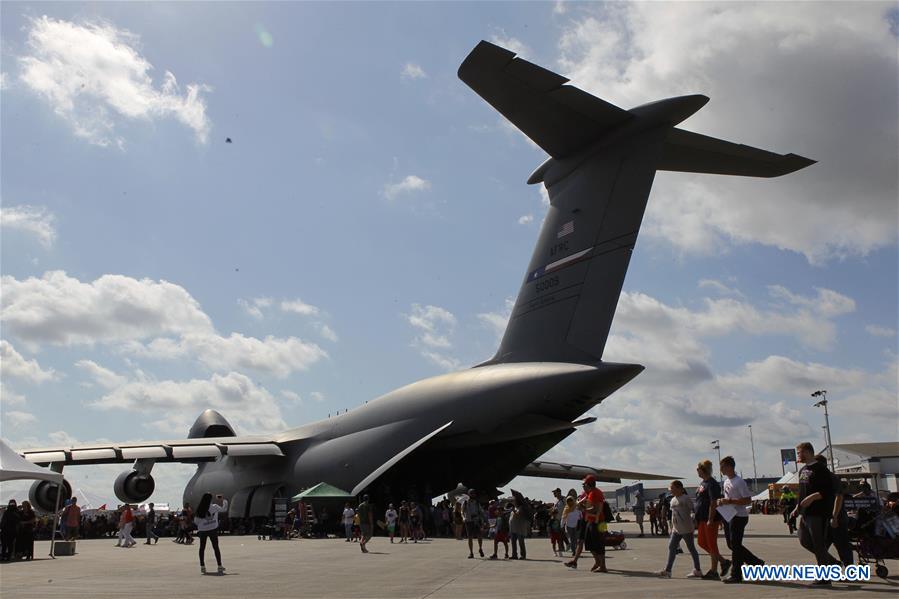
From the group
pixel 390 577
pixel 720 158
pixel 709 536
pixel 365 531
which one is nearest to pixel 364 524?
pixel 365 531

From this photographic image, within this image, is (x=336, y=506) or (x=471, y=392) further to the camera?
(x=336, y=506)

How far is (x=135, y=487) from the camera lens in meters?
23.7

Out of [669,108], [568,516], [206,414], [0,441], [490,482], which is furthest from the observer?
[206,414]

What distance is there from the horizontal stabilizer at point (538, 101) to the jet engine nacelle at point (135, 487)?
52.0 ft

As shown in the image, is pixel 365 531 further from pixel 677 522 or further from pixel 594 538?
pixel 677 522

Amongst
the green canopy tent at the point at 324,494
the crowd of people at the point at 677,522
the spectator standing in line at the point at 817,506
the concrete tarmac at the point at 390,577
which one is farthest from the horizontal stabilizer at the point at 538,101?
the green canopy tent at the point at 324,494

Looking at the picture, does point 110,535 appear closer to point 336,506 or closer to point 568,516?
point 336,506

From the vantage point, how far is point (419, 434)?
18.2 metres

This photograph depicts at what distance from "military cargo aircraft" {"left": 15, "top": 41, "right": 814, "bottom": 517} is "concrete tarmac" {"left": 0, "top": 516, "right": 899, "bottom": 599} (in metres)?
3.43

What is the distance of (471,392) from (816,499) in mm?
10705

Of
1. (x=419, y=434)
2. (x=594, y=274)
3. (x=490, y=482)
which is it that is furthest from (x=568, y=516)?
(x=490, y=482)

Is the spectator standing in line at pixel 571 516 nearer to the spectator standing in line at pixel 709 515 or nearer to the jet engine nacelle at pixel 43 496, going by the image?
the spectator standing in line at pixel 709 515

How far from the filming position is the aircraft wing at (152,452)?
22.9m

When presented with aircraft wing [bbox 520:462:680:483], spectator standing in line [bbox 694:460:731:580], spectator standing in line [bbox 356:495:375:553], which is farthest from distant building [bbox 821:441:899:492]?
spectator standing in line [bbox 694:460:731:580]
